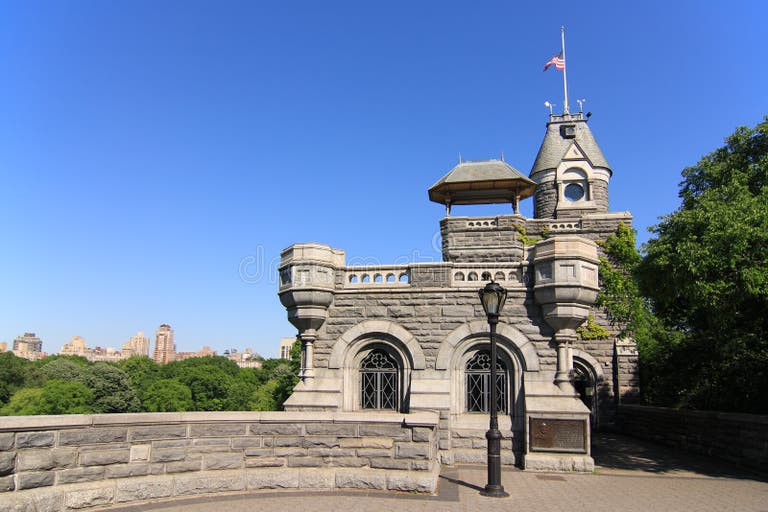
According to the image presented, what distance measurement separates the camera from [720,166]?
14320 mm

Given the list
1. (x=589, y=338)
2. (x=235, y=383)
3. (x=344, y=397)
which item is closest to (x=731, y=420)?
(x=589, y=338)

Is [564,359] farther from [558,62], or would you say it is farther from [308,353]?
[558,62]

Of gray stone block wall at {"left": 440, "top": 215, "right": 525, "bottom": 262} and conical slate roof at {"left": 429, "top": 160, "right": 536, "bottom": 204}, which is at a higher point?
conical slate roof at {"left": 429, "top": 160, "right": 536, "bottom": 204}

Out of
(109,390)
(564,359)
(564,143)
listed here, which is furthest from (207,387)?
(564,359)

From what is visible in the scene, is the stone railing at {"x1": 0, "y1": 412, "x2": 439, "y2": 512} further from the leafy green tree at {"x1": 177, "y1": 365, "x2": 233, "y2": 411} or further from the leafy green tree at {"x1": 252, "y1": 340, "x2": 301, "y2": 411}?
the leafy green tree at {"x1": 177, "y1": 365, "x2": 233, "y2": 411}

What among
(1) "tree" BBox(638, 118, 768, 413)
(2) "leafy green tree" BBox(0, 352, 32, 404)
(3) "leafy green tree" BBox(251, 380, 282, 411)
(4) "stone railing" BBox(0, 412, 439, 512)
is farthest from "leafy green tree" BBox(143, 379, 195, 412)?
(4) "stone railing" BBox(0, 412, 439, 512)

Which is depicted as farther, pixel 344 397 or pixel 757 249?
pixel 344 397

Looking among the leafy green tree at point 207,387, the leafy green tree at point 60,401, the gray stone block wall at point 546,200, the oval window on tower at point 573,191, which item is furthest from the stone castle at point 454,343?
the leafy green tree at point 207,387

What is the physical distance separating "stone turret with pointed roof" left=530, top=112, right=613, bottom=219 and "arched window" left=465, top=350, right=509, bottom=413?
54.2 ft

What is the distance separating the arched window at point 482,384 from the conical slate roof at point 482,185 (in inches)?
456

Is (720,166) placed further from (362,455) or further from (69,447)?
(69,447)

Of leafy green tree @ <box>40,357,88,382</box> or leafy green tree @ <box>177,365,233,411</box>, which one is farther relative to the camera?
leafy green tree @ <box>177,365,233,411</box>

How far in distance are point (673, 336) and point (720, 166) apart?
9518 mm

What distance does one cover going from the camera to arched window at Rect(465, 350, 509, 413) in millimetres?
12531
